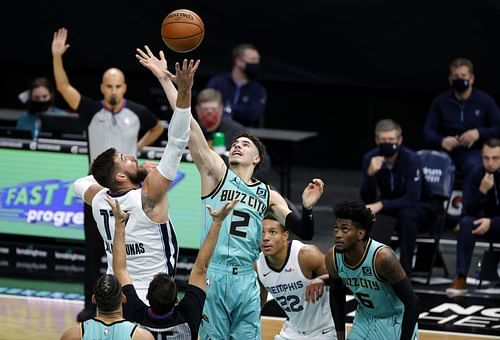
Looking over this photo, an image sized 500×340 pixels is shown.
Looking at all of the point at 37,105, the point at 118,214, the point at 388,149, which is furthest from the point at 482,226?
the point at 118,214

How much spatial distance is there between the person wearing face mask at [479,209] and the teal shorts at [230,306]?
448 centimetres

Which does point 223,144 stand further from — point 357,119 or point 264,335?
point 357,119

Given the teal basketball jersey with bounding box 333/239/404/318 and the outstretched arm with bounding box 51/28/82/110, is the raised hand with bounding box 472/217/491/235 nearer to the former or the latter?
the teal basketball jersey with bounding box 333/239/404/318

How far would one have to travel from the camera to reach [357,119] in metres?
18.5

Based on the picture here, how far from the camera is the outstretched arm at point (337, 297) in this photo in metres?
9.80

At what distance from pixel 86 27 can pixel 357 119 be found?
3.89 m

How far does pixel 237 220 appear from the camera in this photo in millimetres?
9602

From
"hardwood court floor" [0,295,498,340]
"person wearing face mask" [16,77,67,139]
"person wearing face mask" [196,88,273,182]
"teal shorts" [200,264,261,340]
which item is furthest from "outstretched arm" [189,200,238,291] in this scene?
"person wearing face mask" [16,77,67,139]

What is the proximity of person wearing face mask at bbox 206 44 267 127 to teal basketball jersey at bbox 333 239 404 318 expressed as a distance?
6418mm

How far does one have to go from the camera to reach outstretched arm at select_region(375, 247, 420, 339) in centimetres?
950

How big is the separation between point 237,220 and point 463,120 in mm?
6168

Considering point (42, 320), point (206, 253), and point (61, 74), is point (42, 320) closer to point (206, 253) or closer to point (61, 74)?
point (61, 74)

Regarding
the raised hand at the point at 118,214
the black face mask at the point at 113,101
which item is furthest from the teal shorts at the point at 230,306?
the black face mask at the point at 113,101

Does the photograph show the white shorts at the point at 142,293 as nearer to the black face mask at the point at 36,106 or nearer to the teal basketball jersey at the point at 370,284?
the teal basketball jersey at the point at 370,284
